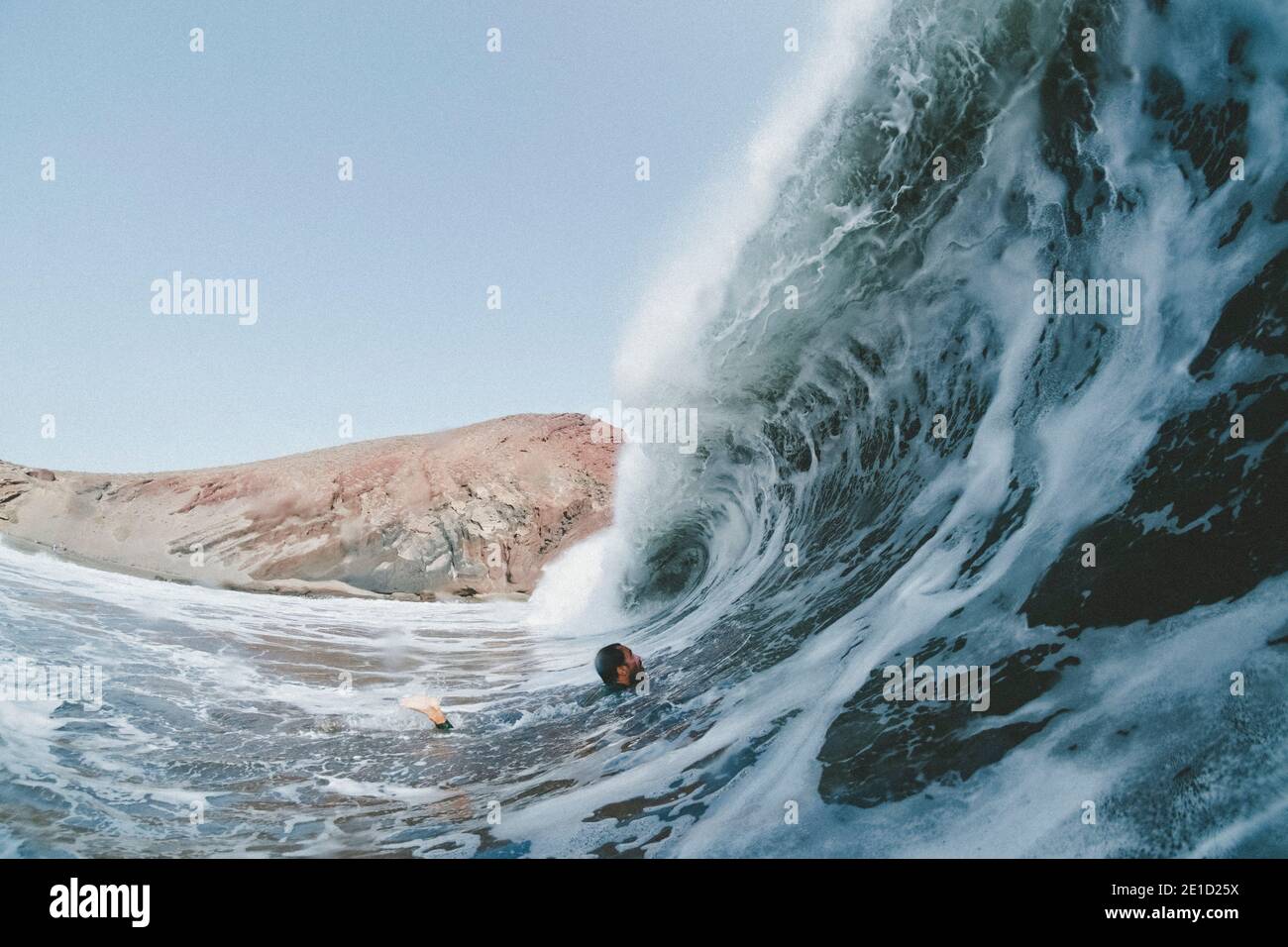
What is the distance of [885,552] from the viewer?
21.6 feet

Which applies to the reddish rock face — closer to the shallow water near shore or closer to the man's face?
the shallow water near shore

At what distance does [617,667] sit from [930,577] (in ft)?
11.8

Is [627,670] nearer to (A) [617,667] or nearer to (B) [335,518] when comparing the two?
(A) [617,667]

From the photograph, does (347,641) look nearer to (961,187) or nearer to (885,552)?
(885,552)

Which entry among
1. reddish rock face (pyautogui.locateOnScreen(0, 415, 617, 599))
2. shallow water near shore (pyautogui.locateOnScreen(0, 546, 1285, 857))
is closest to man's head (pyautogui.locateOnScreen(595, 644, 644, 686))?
shallow water near shore (pyautogui.locateOnScreen(0, 546, 1285, 857))

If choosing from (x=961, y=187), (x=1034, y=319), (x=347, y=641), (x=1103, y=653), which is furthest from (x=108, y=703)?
(x=961, y=187)

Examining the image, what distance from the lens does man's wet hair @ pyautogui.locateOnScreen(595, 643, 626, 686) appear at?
7498 mm

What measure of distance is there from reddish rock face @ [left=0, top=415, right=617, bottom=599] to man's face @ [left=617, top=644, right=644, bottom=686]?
2312 centimetres

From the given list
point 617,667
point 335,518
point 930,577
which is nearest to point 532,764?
point 617,667

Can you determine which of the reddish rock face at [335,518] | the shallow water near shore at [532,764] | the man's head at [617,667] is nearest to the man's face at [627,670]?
the man's head at [617,667]

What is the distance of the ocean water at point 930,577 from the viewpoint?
331 cm

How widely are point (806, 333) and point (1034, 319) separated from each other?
3.16m

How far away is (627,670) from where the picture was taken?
7.55 meters

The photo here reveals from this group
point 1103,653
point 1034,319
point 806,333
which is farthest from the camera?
point 806,333
